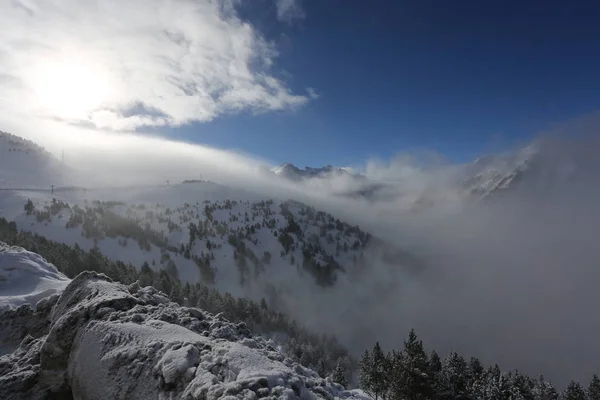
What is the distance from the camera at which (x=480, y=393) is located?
5497 cm

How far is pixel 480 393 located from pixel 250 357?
61.8 meters

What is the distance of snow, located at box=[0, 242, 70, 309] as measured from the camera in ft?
61.6

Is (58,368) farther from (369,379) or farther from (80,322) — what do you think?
(369,379)

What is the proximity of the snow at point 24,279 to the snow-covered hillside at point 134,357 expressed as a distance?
2.76 metres

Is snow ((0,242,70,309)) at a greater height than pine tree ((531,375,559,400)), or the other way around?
snow ((0,242,70,309))

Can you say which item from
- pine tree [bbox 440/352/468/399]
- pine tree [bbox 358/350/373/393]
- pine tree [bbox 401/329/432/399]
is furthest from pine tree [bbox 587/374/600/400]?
pine tree [bbox 401/329/432/399]

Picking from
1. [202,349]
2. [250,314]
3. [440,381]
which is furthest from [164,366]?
[250,314]

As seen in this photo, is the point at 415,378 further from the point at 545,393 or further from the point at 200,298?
the point at 200,298

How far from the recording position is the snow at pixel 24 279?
1878 centimetres

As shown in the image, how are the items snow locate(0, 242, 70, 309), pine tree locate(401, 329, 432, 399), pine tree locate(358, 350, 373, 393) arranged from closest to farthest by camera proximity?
snow locate(0, 242, 70, 309) → pine tree locate(401, 329, 432, 399) → pine tree locate(358, 350, 373, 393)

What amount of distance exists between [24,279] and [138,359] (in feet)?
58.4

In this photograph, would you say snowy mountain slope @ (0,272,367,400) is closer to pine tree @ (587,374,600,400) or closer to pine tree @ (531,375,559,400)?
pine tree @ (531,375,559,400)

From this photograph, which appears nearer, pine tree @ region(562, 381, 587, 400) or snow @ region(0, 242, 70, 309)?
snow @ region(0, 242, 70, 309)

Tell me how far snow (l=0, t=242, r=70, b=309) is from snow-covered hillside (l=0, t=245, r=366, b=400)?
2.76 metres
